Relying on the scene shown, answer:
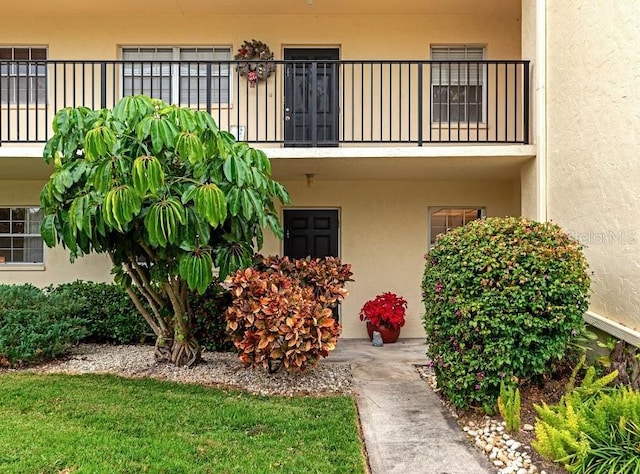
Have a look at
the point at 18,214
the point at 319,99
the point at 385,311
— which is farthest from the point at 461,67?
the point at 18,214

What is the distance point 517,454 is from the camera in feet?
12.2

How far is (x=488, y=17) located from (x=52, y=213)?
768 cm

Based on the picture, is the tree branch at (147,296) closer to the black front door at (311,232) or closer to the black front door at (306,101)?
the black front door at (311,232)

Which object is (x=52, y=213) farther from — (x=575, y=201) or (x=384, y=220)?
(x=575, y=201)

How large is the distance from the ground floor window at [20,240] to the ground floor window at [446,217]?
7.23m

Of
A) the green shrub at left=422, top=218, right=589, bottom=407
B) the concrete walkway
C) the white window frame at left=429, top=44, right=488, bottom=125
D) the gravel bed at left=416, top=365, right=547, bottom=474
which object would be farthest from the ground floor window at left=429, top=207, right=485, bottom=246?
the gravel bed at left=416, top=365, right=547, bottom=474

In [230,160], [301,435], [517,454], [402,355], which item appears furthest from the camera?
[402,355]

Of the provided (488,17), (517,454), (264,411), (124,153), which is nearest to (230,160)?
(124,153)

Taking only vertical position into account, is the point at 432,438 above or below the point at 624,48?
below

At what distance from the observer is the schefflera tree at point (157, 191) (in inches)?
181

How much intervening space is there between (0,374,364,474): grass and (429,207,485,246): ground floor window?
4.46 metres

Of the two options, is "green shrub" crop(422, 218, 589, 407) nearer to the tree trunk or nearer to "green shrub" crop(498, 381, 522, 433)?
"green shrub" crop(498, 381, 522, 433)

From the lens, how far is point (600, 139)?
4.92m

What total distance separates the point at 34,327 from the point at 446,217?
22.3 ft
